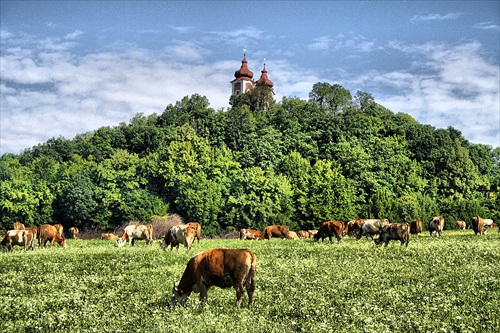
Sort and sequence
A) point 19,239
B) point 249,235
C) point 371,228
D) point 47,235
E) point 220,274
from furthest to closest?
point 249,235 → point 371,228 → point 47,235 → point 19,239 → point 220,274

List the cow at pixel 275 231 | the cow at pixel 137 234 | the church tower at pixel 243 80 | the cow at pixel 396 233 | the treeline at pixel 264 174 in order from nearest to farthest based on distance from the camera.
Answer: the cow at pixel 396 233 → the cow at pixel 137 234 → the cow at pixel 275 231 → the treeline at pixel 264 174 → the church tower at pixel 243 80

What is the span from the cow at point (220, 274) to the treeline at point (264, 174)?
67.1 m

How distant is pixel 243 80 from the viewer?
169250mm

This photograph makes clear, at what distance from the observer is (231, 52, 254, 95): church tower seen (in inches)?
6644

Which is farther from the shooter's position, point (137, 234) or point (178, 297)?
point (137, 234)

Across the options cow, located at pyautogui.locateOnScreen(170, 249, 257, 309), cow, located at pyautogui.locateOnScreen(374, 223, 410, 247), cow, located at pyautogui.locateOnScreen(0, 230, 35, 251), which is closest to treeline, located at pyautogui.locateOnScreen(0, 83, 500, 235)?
cow, located at pyautogui.locateOnScreen(0, 230, 35, 251)

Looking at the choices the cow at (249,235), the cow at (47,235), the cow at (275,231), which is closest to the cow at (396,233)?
the cow at (275,231)

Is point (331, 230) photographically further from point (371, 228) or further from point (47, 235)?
point (47, 235)

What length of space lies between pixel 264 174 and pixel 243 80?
82.6m

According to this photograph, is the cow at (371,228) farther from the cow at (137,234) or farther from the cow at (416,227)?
the cow at (137,234)

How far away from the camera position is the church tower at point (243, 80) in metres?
169

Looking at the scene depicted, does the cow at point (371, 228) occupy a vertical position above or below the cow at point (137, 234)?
above

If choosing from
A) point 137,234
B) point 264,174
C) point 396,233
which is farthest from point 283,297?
point 264,174

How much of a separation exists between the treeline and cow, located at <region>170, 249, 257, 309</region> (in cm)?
6707
